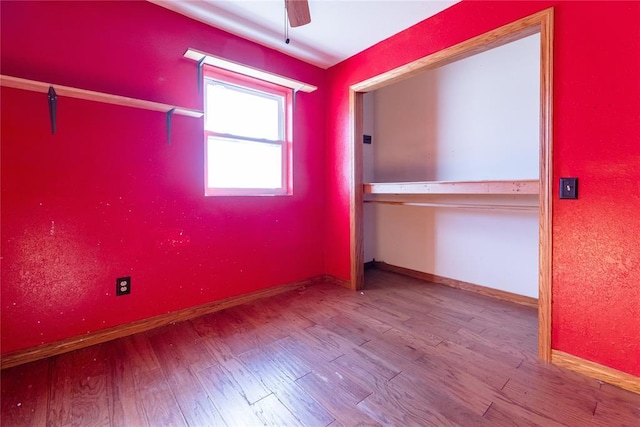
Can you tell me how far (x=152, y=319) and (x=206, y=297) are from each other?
40cm

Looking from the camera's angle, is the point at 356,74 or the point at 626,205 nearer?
the point at 626,205

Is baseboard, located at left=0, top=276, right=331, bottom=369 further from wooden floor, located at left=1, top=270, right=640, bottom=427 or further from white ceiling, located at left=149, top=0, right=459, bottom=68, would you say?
white ceiling, located at left=149, top=0, right=459, bottom=68

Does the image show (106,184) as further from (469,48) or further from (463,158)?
(463,158)

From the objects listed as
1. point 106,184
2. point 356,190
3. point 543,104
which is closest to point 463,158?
point 356,190

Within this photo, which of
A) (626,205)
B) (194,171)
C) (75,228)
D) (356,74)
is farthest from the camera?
(356,74)

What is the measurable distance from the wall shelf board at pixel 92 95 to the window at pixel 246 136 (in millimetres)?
324

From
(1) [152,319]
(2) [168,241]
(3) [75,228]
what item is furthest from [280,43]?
(1) [152,319]

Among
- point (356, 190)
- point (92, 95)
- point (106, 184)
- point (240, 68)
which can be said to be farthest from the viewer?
point (356, 190)

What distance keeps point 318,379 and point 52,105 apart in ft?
7.16

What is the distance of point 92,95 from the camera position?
1721 mm

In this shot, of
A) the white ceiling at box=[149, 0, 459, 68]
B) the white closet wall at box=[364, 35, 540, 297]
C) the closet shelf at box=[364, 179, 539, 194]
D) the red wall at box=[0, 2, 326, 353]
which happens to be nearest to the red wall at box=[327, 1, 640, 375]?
the closet shelf at box=[364, 179, 539, 194]

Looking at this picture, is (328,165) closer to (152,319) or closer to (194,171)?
(194,171)

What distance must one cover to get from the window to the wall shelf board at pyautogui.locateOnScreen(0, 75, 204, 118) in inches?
12.8

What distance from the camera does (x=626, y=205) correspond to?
1400mm
